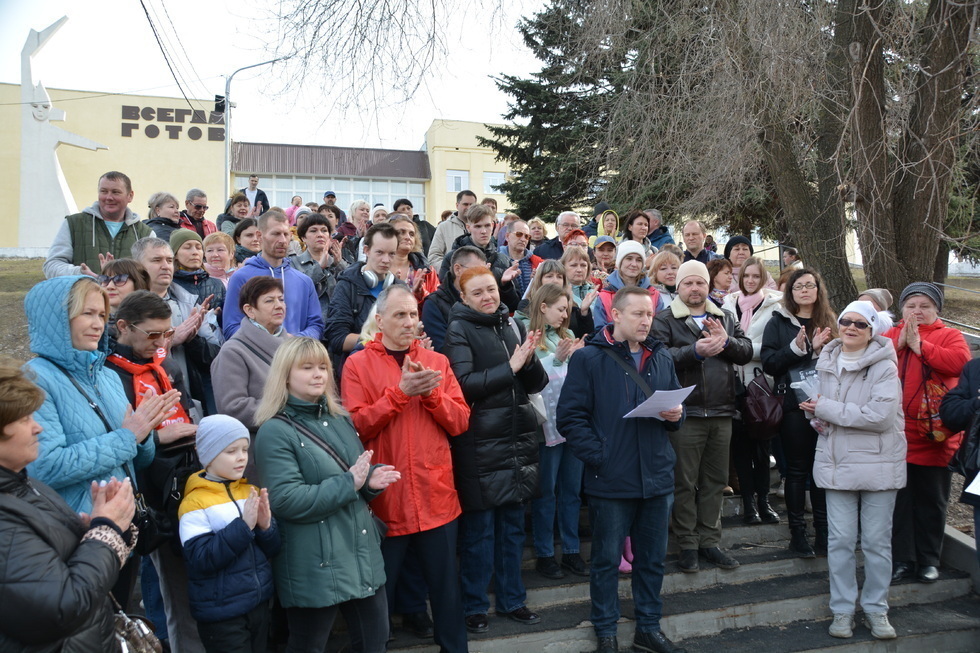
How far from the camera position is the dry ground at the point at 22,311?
23.0 ft

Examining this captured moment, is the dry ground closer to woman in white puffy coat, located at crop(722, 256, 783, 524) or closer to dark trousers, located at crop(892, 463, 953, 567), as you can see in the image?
dark trousers, located at crop(892, 463, 953, 567)

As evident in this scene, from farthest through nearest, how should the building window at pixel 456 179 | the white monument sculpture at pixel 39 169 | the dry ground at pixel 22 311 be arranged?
the building window at pixel 456 179 < the white monument sculpture at pixel 39 169 < the dry ground at pixel 22 311

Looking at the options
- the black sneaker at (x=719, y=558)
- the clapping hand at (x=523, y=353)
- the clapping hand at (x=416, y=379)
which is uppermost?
the clapping hand at (x=523, y=353)

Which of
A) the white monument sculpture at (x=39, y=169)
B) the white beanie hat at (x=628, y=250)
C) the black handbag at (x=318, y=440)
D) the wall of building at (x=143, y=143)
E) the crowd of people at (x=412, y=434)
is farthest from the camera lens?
the wall of building at (x=143, y=143)

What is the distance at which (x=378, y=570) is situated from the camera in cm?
355

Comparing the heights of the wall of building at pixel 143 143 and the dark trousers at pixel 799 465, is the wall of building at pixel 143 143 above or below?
above

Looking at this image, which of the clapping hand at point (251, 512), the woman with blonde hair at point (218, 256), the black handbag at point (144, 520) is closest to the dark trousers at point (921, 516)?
the clapping hand at point (251, 512)

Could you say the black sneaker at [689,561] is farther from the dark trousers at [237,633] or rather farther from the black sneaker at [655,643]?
the dark trousers at [237,633]

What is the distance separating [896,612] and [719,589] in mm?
1325

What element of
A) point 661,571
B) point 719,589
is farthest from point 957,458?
point 661,571

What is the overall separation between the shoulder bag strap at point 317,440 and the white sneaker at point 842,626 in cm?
353

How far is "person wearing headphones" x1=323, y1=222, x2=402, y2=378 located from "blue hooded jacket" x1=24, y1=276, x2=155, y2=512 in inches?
84.6

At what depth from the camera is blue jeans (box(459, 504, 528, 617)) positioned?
431 cm

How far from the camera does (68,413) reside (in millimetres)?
3062
